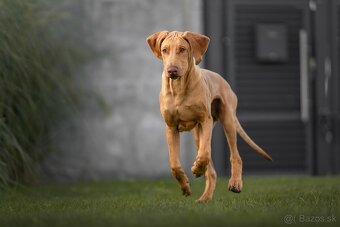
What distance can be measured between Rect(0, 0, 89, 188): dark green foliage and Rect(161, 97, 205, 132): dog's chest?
176 cm

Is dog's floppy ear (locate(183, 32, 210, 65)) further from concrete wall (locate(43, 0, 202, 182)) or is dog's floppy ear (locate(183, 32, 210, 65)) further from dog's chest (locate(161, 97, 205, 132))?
concrete wall (locate(43, 0, 202, 182))

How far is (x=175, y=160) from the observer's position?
4.36 metres

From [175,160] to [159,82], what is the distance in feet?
12.6

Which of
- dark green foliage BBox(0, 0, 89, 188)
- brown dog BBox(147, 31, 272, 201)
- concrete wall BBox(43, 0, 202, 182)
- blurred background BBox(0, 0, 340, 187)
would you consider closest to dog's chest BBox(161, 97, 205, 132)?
brown dog BBox(147, 31, 272, 201)

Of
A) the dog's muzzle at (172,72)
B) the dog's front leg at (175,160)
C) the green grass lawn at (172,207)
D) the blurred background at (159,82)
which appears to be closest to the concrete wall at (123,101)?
the blurred background at (159,82)

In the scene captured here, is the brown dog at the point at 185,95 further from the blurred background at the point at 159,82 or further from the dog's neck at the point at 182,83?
the blurred background at the point at 159,82

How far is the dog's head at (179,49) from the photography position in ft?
13.5

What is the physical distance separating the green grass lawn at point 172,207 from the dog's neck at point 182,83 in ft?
2.30

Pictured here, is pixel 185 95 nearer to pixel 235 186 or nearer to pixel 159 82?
pixel 235 186

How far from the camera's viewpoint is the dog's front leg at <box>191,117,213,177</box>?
168 inches

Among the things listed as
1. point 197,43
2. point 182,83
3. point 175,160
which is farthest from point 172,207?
point 197,43

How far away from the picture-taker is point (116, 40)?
26.7ft

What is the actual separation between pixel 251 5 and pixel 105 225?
17.8 ft

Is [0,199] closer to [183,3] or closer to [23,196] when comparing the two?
[23,196]
